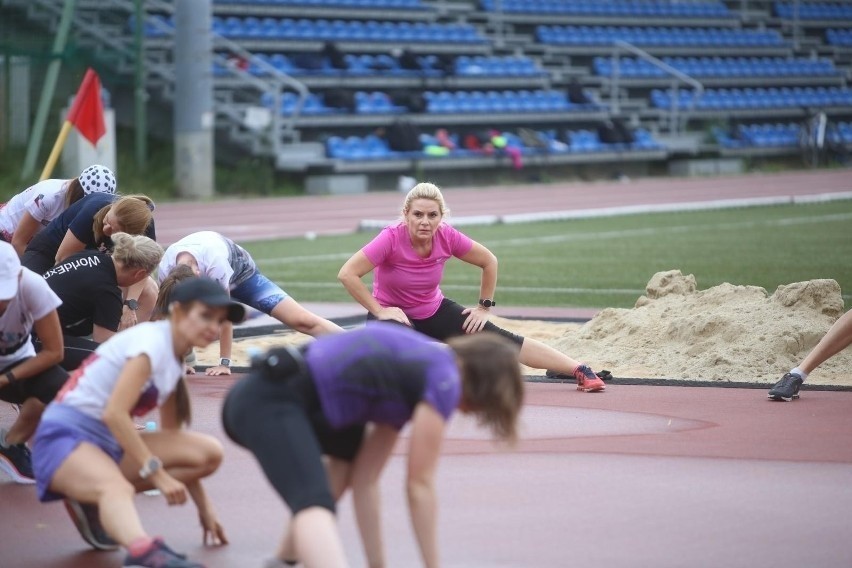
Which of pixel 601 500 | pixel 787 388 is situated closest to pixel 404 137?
pixel 787 388

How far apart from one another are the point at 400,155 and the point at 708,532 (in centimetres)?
2857

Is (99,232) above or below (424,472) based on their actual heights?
above

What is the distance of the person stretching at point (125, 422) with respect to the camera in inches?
210

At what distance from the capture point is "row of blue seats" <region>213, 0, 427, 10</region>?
1453 inches

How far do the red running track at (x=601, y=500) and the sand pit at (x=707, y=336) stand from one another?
1.34 meters

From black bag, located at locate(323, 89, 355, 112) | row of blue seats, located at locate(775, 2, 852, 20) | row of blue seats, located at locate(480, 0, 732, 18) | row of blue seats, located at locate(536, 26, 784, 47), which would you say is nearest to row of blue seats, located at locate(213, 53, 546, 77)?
black bag, located at locate(323, 89, 355, 112)

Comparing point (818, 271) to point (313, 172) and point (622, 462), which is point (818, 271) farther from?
point (313, 172)

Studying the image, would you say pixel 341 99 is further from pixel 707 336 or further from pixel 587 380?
pixel 587 380

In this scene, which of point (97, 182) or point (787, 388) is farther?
point (97, 182)

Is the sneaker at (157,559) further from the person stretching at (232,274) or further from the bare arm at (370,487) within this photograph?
the person stretching at (232,274)

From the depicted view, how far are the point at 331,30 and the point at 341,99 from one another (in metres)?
3.46

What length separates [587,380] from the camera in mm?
9938

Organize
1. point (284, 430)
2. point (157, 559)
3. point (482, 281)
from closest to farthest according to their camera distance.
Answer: point (284, 430) → point (157, 559) → point (482, 281)

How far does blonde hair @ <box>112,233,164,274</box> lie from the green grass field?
305 inches
